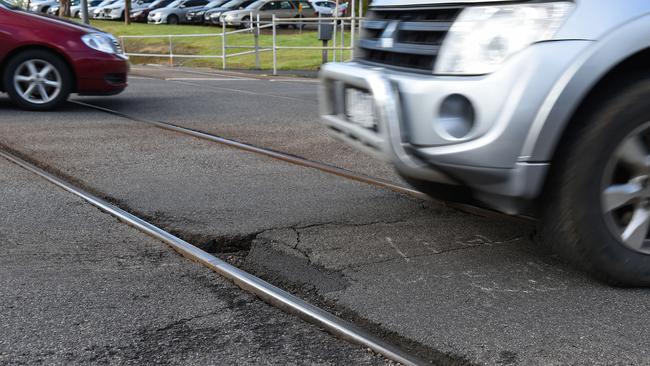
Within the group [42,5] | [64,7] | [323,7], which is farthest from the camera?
[42,5]

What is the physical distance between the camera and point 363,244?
151 inches

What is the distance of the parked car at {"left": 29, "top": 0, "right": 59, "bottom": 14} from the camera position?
44594mm

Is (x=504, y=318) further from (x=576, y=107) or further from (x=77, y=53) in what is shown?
(x=77, y=53)

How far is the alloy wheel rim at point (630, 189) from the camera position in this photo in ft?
10.2

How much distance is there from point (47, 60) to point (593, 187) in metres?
6.87

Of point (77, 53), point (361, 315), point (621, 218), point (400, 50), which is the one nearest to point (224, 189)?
point (400, 50)

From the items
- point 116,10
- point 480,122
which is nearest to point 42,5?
point 116,10

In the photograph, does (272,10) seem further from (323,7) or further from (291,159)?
(291,159)

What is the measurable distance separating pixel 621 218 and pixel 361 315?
125cm

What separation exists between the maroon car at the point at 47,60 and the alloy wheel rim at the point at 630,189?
6.69m

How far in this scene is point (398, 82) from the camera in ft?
10.7

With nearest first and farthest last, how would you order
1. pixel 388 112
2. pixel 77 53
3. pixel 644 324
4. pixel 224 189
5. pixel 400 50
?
pixel 644 324 → pixel 388 112 → pixel 400 50 → pixel 224 189 → pixel 77 53

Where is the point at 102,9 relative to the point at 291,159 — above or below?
below

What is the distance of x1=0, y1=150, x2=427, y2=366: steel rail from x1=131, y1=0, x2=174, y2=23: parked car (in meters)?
36.2
